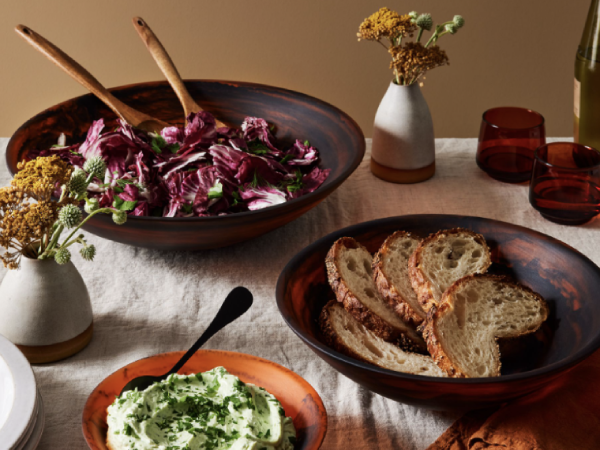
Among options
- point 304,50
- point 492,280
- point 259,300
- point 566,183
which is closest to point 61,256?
point 259,300

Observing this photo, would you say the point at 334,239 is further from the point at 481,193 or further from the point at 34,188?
the point at 481,193

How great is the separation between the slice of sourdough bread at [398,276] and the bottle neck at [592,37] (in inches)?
37.3

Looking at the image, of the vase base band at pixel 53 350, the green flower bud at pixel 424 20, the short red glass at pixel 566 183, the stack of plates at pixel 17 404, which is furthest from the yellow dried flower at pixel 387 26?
the stack of plates at pixel 17 404

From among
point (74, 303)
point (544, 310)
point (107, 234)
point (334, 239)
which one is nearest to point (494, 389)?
point (544, 310)

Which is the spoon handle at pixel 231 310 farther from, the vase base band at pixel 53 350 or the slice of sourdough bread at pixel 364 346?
the vase base band at pixel 53 350

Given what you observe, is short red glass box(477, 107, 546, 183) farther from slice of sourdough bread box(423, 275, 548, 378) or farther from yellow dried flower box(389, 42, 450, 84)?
slice of sourdough bread box(423, 275, 548, 378)

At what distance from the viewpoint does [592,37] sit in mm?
1896

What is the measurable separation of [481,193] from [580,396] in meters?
0.94

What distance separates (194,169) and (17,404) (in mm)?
816

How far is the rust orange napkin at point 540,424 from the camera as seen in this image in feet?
A: 3.19

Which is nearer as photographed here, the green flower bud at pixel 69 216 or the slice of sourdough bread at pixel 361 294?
the green flower bud at pixel 69 216

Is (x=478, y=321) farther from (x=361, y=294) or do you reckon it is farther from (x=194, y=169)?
(x=194, y=169)

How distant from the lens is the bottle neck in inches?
73.9

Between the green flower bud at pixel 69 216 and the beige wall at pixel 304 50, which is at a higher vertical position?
the green flower bud at pixel 69 216
